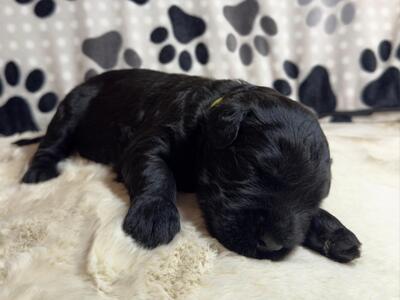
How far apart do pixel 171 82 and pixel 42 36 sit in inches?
39.9

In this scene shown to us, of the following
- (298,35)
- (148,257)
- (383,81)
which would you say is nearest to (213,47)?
(298,35)

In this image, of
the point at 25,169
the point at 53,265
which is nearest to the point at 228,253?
the point at 53,265

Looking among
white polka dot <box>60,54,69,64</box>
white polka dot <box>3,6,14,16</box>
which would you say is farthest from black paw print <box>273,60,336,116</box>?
white polka dot <box>3,6,14,16</box>

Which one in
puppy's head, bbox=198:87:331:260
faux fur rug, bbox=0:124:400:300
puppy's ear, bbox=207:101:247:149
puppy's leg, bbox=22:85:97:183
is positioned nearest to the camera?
faux fur rug, bbox=0:124:400:300

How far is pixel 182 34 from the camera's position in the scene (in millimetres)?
2961

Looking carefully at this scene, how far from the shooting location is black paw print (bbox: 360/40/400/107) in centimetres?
299

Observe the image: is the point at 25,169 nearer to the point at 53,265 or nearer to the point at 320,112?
the point at 53,265

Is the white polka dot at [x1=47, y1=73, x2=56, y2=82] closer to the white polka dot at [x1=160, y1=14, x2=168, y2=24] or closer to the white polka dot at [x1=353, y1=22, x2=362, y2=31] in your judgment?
the white polka dot at [x1=160, y1=14, x2=168, y2=24]

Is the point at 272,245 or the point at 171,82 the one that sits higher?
the point at 171,82

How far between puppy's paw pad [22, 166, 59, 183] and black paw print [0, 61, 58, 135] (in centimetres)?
73

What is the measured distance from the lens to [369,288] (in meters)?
1.53

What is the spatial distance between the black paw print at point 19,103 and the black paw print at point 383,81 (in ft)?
6.11

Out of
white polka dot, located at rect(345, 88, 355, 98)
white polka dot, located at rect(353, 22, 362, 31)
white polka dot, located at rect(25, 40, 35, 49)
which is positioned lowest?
white polka dot, located at rect(345, 88, 355, 98)

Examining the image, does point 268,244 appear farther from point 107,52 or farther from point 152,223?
point 107,52
